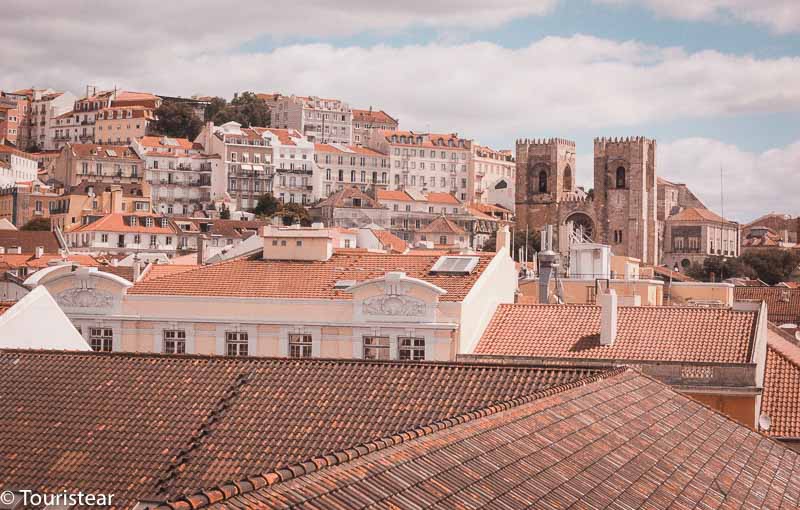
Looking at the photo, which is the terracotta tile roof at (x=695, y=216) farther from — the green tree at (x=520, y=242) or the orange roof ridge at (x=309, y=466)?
the orange roof ridge at (x=309, y=466)

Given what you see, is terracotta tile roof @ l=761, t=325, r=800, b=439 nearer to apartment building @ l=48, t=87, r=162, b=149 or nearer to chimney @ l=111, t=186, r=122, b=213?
chimney @ l=111, t=186, r=122, b=213

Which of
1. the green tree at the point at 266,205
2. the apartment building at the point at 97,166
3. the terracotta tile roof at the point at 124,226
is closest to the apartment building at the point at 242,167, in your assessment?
the green tree at the point at 266,205

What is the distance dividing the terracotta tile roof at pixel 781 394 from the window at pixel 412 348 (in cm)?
779

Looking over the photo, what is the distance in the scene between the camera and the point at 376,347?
34.4m

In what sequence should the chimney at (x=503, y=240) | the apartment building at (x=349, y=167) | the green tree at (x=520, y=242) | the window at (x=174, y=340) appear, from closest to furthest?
the window at (x=174, y=340) < the chimney at (x=503, y=240) < the green tree at (x=520, y=242) < the apartment building at (x=349, y=167)

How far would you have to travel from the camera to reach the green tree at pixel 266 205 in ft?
530

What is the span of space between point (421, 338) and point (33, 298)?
32.8 ft

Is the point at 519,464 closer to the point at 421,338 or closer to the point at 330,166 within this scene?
the point at 421,338

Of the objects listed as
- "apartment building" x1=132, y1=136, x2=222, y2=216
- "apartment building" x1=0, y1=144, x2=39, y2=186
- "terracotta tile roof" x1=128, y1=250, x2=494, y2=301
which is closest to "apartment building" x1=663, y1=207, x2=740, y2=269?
"apartment building" x1=132, y1=136, x2=222, y2=216

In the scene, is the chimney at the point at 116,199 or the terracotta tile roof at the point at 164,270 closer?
the terracotta tile roof at the point at 164,270

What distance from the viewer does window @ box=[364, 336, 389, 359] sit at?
3434cm

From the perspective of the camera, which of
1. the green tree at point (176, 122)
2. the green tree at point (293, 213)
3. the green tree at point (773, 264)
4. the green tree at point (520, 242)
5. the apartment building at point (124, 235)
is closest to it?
the apartment building at point (124, 235)

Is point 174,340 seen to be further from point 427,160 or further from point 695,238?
point 427,160

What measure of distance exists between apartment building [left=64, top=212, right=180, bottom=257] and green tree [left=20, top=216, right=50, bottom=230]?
966 cm
